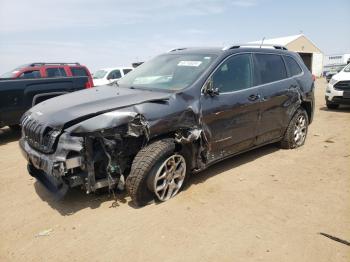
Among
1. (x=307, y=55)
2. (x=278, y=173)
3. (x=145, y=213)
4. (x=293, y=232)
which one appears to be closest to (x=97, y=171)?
(x=145, y=213)

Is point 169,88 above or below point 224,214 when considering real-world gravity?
above

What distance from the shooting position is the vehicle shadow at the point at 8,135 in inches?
305

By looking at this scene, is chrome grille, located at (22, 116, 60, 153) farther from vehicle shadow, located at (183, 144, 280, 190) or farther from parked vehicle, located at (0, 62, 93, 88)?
parked vehicle, located at (0, 62, 93, 88)

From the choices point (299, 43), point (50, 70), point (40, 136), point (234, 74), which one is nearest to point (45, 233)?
point (40, 136)

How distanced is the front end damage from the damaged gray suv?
0.01 meters

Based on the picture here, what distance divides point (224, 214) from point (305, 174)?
1824 mm

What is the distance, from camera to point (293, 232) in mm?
3256

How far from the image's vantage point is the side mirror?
4.20m

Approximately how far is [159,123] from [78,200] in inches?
55.7

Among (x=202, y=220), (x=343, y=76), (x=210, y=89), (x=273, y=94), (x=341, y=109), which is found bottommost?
(x=341, y=109)

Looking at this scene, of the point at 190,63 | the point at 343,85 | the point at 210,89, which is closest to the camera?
the point at 210,89

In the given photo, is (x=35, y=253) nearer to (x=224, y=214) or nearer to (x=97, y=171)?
(x=97, y=171)

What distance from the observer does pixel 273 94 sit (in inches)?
205

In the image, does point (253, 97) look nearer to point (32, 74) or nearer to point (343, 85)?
point (343, 85)
